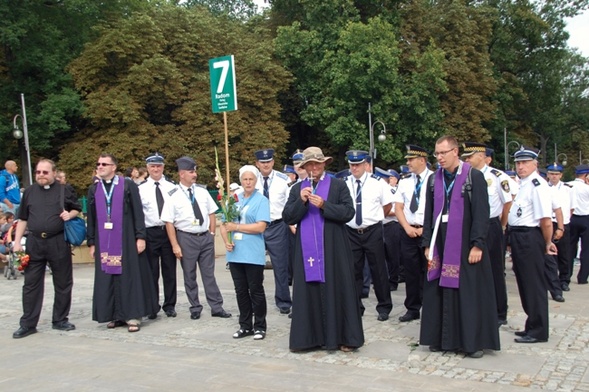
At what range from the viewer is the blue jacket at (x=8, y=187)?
14602 millimetres

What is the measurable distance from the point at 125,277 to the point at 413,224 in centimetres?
385

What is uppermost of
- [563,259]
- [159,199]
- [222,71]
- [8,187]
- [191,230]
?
[222,71]

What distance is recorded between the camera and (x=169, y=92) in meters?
30.1

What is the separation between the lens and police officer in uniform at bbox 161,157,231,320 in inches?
320

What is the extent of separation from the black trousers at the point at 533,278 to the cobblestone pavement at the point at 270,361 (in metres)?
0.25

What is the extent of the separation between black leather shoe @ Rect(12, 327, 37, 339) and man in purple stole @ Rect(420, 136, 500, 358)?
4.92m

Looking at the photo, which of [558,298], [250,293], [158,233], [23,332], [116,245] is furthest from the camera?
[558,298]

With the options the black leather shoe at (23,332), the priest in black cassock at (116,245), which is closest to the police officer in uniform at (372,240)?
the priest in black cassock at (116,245)

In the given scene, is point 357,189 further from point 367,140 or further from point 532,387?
point 367,140

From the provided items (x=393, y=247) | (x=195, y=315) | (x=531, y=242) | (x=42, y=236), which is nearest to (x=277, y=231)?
(x=195, y=315)

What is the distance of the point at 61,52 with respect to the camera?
30000mm

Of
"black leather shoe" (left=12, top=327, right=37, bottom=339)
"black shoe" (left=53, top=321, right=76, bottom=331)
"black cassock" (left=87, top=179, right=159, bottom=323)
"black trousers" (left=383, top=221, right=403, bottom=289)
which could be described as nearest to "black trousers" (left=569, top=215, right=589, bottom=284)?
"black trousers" (left=383, top=221, right=403, bottom=289)

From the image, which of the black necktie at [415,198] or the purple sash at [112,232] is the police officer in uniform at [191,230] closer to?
the purple sash at [112,232]

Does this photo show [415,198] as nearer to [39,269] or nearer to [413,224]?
[413,224]
